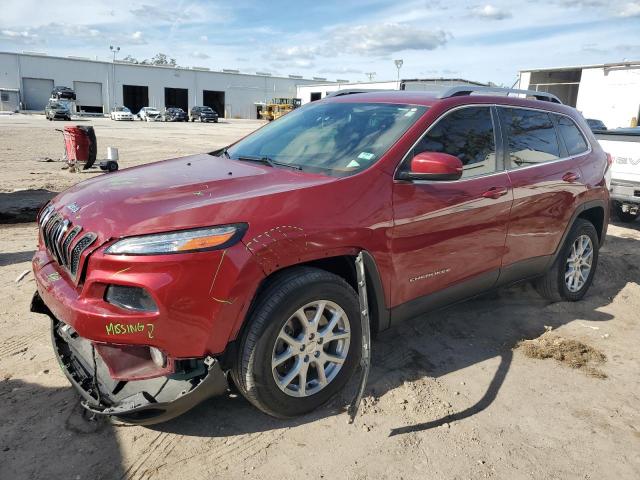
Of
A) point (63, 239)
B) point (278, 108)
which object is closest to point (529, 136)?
point (63, 239)

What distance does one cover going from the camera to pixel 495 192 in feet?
12.5

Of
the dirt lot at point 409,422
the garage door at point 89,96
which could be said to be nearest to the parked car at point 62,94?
the garage door at point 89,96

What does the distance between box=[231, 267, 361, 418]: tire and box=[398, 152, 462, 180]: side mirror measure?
82 cm

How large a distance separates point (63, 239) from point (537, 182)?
11.4 ft

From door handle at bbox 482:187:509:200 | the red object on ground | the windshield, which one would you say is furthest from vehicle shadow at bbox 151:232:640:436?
the red object on ground

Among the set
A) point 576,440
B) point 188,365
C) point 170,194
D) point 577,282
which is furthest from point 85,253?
point 577,282

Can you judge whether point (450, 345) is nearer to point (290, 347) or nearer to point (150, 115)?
point (290, 347)

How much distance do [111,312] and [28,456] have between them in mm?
934

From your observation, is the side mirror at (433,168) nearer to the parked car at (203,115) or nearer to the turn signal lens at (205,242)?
the turn signal lens at (205,242)

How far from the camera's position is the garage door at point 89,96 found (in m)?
61.4

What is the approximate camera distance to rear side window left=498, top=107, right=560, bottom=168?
4.09 meters

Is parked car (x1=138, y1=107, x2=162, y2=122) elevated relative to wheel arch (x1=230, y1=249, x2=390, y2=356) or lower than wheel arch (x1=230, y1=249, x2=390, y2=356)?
elevated

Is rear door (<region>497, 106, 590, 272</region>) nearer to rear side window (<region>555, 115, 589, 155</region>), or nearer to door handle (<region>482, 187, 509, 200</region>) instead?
rear side window (<region>555, 115, 589, 155</region>)

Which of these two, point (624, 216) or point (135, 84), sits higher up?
point (135, 84)
